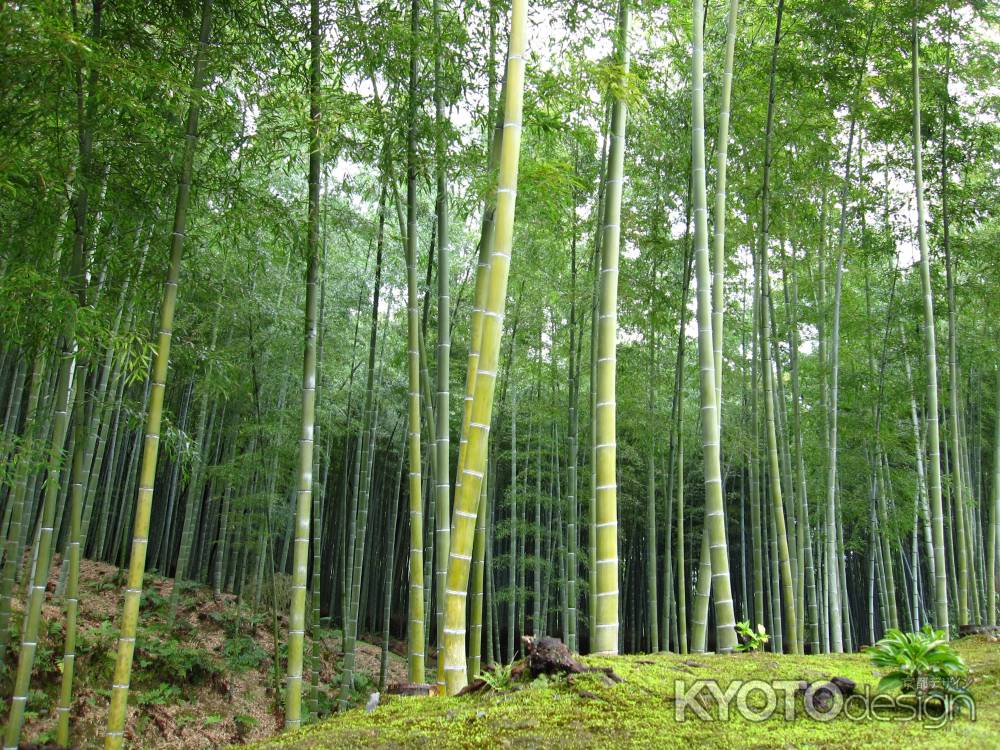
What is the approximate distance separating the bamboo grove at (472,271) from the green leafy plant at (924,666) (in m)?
0.93

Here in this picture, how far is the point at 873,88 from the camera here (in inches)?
232

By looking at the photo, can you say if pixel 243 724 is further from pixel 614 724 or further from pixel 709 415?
pixel 614 724

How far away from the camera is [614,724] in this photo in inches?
83.7

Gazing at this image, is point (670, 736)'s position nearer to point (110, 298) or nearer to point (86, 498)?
point (110, 298)

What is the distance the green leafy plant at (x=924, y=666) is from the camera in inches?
83.9

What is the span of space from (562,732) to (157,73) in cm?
329

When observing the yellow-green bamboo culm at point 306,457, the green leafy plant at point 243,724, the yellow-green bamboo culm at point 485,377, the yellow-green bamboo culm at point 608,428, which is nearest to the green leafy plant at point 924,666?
the yellow-green bamboo culm at point 608,428

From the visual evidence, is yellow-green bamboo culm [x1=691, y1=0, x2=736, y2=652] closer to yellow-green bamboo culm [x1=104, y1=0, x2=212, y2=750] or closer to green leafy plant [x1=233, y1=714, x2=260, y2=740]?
yellow-green bamboo culm [x1=104, y1=0, x2=212, y2=750]

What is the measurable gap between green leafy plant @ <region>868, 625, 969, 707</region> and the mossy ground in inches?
3.7

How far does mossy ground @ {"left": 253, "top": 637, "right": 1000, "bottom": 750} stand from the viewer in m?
1.97

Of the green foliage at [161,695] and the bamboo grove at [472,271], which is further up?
the bamboo grove at [472,271]

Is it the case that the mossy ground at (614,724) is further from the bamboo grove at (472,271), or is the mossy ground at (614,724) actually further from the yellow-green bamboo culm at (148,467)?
the yellow-green bamboo culm at (148,467)

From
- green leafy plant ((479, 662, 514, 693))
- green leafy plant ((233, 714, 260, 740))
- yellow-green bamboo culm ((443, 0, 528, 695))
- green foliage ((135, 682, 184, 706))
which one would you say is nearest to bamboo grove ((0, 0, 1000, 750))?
yellow-green bamboo culm ((443, 0, 528, 695))

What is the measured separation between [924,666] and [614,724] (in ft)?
3.12
